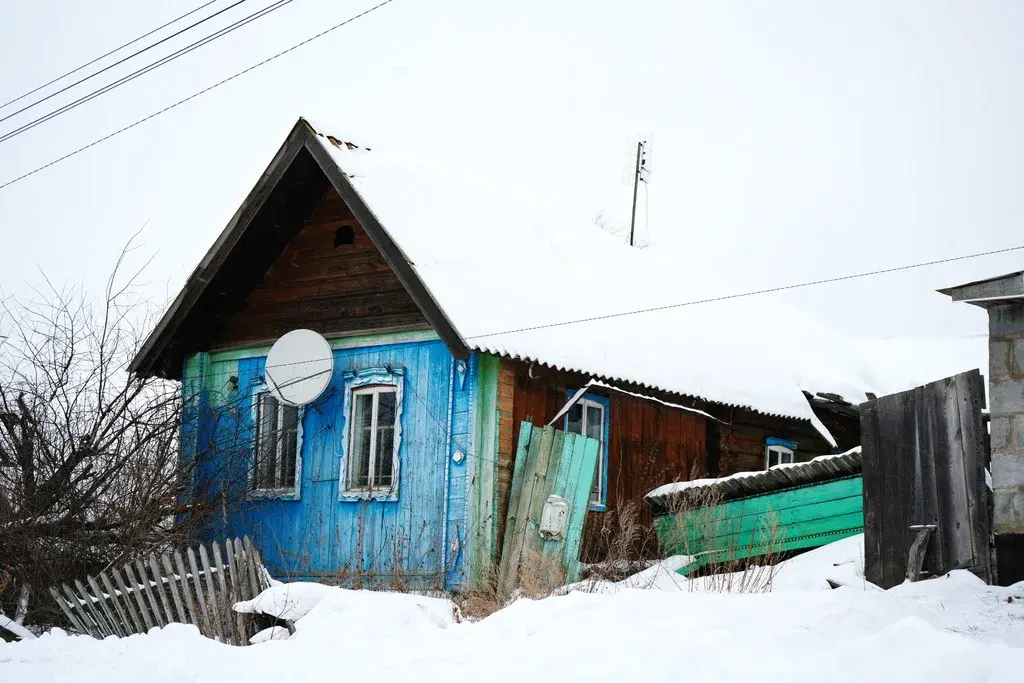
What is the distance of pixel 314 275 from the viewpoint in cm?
1383

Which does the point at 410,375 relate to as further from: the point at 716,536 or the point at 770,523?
the point at 770,523

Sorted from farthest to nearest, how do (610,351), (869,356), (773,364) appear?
(869,356) < (773,364) < (610,351)

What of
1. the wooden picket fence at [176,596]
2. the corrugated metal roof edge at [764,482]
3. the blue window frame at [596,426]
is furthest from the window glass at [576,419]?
the wooden picket fence at [176,596]

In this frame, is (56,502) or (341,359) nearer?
(56,502)

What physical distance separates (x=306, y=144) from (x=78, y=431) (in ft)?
14.0

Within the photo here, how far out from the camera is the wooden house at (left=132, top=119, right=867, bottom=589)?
1204 cm

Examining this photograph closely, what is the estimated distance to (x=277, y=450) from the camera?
13711mm

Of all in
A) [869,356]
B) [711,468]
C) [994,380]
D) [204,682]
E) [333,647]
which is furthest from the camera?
[869,356]

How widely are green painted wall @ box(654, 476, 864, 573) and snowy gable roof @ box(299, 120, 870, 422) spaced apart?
1.87m

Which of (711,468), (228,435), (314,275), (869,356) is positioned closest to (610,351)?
(711,468)

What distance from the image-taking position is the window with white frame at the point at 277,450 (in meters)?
13.5

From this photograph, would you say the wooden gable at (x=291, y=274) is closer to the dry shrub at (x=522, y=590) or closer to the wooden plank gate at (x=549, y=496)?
the wooden plank gate at (x=549, y=496)

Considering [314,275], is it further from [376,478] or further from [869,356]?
→ [869,356]

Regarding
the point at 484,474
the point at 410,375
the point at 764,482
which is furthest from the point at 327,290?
the point at 764,482
